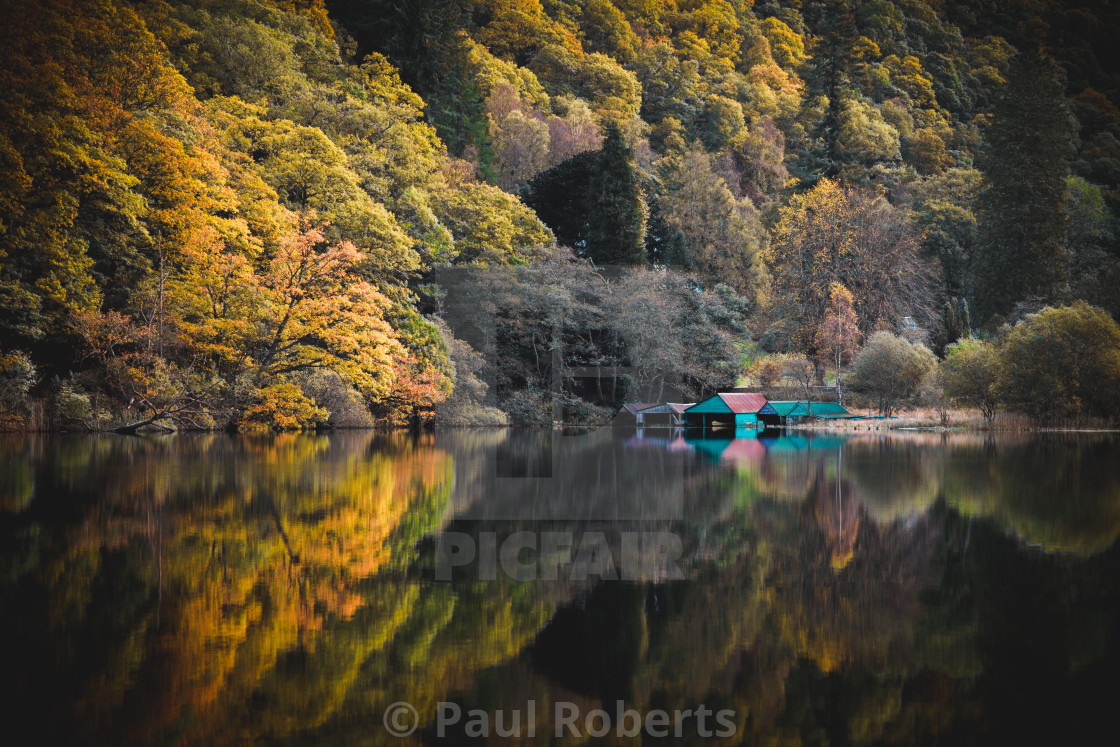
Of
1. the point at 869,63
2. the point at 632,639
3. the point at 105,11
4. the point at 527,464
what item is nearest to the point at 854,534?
the point at 632,639

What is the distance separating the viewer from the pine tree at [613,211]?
45.6m

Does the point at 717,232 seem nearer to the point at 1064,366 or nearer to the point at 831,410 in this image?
the point at 831,410

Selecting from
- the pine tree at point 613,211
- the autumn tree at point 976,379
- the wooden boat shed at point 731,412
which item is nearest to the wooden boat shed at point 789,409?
the wooden boat shed at point 731,412

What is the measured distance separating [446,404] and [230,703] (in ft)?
107

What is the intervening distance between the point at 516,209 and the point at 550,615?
37333 millimetres

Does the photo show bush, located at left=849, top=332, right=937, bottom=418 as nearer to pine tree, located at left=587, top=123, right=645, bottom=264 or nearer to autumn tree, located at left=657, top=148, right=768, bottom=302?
pine tree, located at left=587, top=123, right=645, bottom=264

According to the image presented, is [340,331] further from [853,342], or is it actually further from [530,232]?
[853,342]

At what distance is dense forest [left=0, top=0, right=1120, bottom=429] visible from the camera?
1030 inches

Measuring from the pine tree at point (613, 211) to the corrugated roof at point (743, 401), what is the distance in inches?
351

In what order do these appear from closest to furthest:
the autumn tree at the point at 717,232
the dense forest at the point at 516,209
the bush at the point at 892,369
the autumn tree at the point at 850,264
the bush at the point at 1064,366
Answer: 1. the dense forest at the point at 516,209
2. the bush at the point at 1064,366
3. the bush at the point at 892,369
4. the autumn tree at the point at 850,264
5. the autumn tree at the point at 717,232

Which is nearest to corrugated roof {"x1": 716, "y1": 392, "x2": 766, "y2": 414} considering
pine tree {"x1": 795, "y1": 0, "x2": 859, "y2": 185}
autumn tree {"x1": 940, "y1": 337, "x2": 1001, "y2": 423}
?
autumn tree {"x1": 940, "y1": 337, "x2": 1001, "y2": 423}

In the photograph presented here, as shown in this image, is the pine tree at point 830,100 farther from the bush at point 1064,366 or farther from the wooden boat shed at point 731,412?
the bush at point 1064,366

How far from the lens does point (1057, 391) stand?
33688 millimetres

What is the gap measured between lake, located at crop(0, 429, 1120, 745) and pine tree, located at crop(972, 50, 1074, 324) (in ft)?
147
